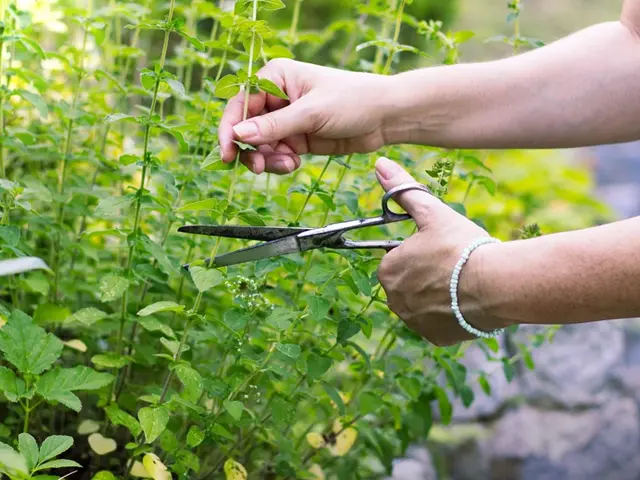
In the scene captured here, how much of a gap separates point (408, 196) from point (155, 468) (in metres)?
0.57

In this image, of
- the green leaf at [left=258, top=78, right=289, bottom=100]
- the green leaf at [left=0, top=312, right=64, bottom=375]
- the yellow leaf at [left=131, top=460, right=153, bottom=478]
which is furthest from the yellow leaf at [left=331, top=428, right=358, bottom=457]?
the green leaf at [left=258, top=78, right=289, bottom=100]

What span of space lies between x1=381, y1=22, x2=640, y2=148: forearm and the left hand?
254 millimetres

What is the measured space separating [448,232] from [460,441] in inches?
78.3

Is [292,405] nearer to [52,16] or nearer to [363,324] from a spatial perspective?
[363,324]

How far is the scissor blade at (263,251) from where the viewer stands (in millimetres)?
1242

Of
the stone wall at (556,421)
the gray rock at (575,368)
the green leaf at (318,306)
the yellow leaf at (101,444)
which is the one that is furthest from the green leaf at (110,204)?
the gray rock at (575,368)

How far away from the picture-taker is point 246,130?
4.03ft

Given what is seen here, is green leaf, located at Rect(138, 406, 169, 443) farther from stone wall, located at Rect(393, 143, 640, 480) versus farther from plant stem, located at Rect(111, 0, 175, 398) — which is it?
stone wall, located at Rect(393, 143, 640, 480)

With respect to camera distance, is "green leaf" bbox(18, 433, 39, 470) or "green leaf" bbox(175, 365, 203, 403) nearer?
"green leaf" bbox(18, 433, 39, 470)

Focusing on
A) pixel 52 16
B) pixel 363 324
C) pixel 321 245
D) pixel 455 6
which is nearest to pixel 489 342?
pixel 363 324

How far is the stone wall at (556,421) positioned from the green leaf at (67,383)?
5.63 ft

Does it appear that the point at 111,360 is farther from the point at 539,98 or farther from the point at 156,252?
the point at 539,98

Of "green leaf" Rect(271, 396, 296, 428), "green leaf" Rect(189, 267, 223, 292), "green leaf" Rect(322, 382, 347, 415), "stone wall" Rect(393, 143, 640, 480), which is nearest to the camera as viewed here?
"green leaf" Rect(189, 267, 223, 292)

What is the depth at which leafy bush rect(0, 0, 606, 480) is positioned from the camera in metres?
1.25
